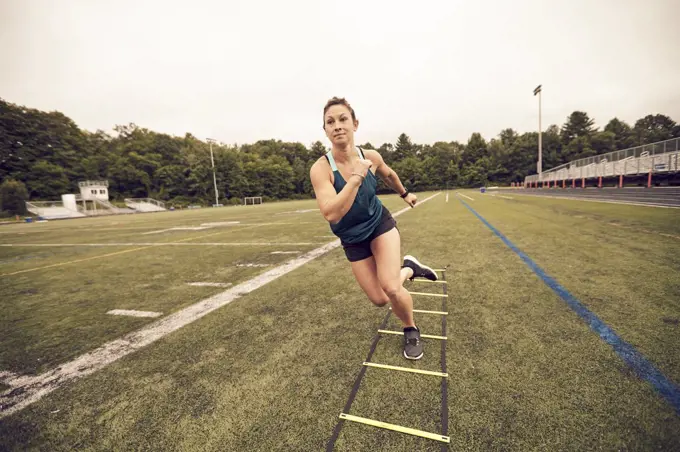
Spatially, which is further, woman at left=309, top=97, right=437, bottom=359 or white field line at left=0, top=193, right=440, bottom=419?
→ woman at left=309, top=97, right=437, bottom=359

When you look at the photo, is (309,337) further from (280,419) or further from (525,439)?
(525,439)

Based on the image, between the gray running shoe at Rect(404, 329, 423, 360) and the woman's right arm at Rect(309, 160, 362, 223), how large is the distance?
1.16 meters

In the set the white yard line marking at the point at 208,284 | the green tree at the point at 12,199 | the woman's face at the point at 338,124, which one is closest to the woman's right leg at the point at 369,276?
the woman's face at the point at 338,124

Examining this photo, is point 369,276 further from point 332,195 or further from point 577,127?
point 577,127

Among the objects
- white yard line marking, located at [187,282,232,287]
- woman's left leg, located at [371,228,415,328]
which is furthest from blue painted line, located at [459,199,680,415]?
white yard line marking, located at [187,282,232,287]

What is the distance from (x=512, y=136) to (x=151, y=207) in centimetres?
9953

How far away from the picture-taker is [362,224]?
2.59 m

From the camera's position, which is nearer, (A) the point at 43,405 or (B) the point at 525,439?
(B) the point at 525,439

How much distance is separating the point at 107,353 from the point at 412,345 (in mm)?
2734

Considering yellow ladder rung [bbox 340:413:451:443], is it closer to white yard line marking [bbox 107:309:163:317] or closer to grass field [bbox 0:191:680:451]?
grass field [bbox 0:191:680:451]

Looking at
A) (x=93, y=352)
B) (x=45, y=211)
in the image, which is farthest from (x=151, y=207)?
(x=93, y=352)

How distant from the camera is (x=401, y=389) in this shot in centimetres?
195

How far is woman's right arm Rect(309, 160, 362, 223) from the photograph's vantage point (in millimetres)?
2158

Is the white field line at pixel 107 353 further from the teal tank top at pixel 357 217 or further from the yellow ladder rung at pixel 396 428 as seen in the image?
the yellow ladder rung at pixel 396 428
